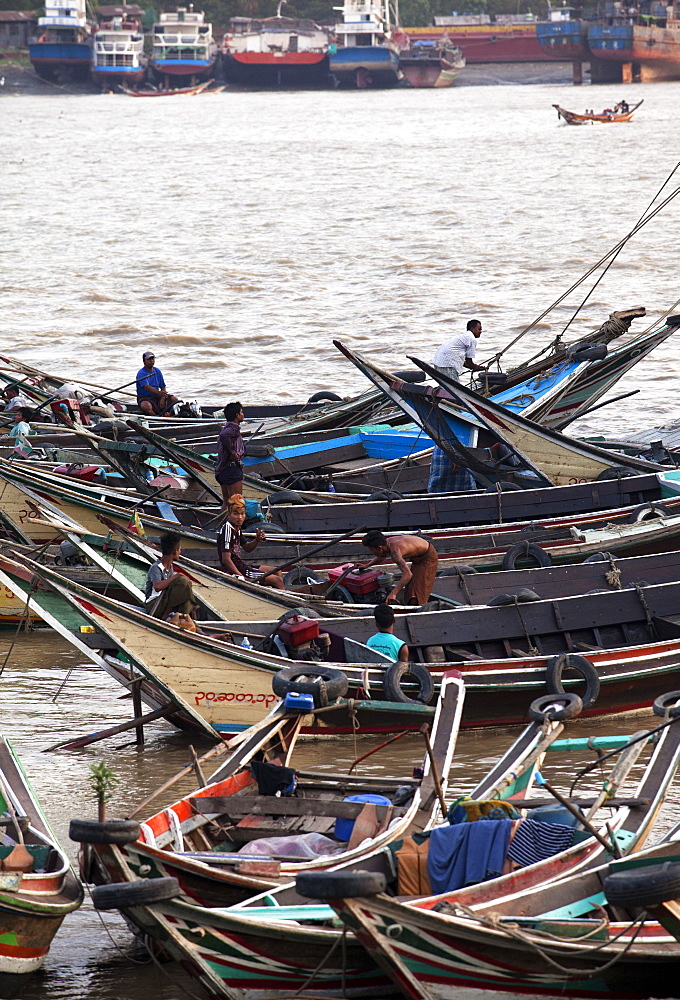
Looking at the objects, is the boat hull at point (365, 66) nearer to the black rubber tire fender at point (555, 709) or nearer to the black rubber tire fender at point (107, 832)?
the black rubber tire fender at point (555, 709)

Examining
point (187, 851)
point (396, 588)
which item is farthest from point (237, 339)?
point (187, 851)

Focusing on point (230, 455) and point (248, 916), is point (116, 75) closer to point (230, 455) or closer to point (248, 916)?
point (230, 455)

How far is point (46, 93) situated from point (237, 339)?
250 ft

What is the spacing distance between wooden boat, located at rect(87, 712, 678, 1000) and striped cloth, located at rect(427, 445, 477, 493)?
7.37m

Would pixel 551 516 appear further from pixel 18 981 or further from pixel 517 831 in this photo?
pixel 18 981

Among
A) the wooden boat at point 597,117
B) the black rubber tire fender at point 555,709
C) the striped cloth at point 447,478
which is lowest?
the striped cloth at point 447,478

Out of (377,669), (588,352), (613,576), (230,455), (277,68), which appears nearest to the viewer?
(377,669)

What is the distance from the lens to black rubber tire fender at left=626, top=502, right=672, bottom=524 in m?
11.6

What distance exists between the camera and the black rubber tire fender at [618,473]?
12.8m

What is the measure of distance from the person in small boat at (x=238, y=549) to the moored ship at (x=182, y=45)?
86621mm

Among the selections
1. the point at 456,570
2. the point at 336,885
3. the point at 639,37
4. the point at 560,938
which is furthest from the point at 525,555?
Result: the point at 639,37

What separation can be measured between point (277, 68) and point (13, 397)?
8172 centimetres

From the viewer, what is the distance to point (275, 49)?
303 feet

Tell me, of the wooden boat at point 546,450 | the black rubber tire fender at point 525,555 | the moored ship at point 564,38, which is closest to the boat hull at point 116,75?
the moored ship at point 564,38
